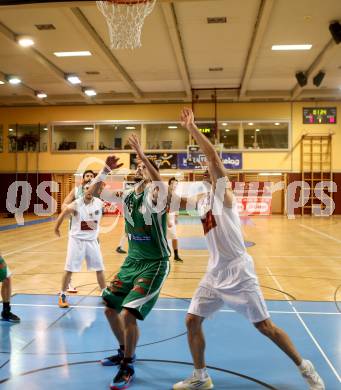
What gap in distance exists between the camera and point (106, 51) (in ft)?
55.7

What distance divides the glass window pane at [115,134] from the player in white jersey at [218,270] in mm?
22515

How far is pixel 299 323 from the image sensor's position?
5543mm

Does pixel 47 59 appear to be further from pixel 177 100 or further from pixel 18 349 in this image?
pixel 18 349

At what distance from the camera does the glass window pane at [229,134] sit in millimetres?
25344

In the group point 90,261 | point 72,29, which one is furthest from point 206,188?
point 72,29

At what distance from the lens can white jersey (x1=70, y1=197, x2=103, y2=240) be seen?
660 cm

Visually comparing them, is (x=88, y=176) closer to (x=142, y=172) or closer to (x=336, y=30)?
(x=142, y=172)

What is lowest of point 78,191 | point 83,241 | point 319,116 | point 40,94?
point 83,241

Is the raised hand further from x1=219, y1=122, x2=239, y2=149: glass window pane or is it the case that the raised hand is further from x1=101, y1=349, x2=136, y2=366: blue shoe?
x1=219, y1=122, x2=239, y2=149: glass window pane

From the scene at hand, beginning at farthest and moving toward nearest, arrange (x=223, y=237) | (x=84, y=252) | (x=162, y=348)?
(x=84, y=252)
(x=162, y=348)
(x=223, y=237)

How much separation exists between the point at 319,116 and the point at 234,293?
23.2 m

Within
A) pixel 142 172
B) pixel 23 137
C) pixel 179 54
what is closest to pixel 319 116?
pixel 179 54

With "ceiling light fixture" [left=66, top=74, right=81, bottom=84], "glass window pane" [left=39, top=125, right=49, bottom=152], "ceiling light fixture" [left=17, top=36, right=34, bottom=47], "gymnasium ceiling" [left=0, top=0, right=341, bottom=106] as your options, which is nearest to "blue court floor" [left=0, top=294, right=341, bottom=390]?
"gymnasium ceiling" [left=0, top=0, right=341, bottom=106]

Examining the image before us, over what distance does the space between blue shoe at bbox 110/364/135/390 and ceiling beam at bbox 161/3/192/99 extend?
11.2 metres
